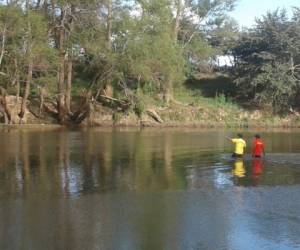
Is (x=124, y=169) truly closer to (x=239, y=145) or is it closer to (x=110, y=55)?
(x=239, y=145)

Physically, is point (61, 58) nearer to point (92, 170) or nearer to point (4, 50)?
point (4, 50)

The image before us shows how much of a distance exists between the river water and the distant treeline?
86.8ft

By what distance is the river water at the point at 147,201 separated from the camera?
11.8 metres

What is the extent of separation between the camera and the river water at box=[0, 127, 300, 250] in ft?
38.5

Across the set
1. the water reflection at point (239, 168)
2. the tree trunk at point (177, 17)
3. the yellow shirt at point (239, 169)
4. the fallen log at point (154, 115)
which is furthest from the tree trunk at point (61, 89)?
the yellow shirt at point (239, 169)

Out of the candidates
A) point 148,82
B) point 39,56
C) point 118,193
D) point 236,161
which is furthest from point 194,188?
point 148,82

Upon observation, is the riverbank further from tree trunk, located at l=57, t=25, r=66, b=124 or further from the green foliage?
the green foliage

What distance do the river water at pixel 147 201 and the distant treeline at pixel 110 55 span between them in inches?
1042

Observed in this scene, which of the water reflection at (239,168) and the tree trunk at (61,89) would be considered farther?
the tree trunk at (61,89)

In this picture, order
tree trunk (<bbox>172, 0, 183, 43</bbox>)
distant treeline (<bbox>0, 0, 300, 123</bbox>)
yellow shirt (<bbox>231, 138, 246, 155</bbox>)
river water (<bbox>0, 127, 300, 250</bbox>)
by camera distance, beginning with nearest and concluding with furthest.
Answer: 1. river water (<bbox>0, 127, 300, 250</bbox>)
2. yellow shirt (<bbox>231, 138, 246, 155</bbox>)
3. distant treeline (<bbox>0, 0, 300, 123</bbox>)
4. tree trunk (<bbox>172, 0, 183, 43</bbox>)

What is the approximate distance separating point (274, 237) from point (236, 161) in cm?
1437

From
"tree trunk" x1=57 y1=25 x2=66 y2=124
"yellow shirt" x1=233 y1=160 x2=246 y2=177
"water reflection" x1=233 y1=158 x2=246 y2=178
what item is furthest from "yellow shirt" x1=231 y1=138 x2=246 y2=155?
"tree trunk" x1=57 y1=25 x2=66 y2=124

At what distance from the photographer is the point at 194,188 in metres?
18.2

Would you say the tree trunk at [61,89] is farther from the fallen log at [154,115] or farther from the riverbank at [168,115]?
the fallen log at [154,115]
